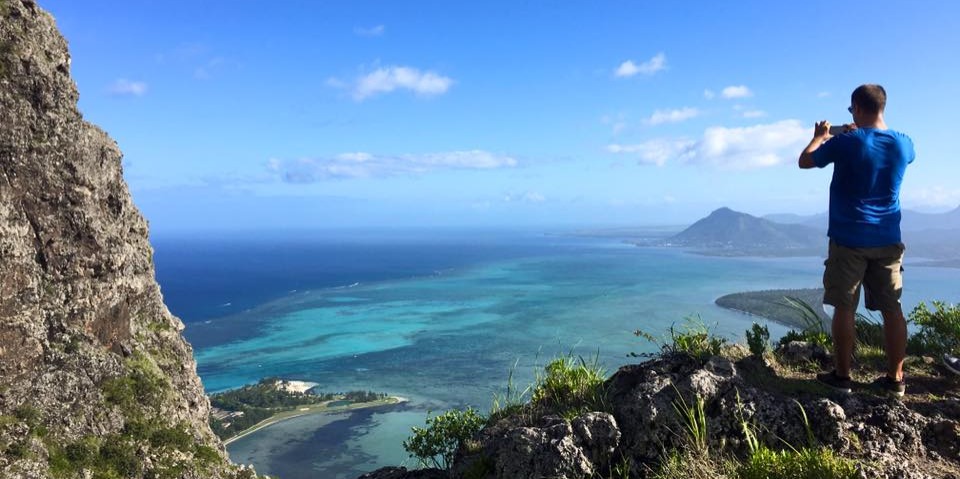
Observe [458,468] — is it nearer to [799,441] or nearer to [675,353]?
[675,353]

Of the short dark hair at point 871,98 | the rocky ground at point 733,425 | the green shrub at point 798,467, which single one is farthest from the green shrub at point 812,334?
the green shrub at point 798,467

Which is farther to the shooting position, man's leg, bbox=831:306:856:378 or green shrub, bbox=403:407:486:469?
green shrub, bbox=403:407:486:469

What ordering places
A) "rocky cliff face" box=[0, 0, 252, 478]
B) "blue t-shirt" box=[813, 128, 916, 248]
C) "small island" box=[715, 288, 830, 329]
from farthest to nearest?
"small island" box=[715, 288, 830, 329], "rocky cliff face" box=[0, 0, 252, 478], "blue t-shirt" box=[813, 128, 916, 248]

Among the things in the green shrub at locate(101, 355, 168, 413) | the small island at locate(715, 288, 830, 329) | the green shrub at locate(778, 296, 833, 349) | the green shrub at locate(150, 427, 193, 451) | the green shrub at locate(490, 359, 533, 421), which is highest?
the green shrub at locate(778, 296, 833, 349)

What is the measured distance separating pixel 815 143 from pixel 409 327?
315 ft

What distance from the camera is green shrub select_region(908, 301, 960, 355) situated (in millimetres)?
6309

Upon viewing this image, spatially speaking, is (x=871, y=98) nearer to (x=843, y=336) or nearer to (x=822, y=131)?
(x=822, y=131)

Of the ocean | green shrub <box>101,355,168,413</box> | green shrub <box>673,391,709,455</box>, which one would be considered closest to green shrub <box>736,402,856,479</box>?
green shrub <box>673,391,709,455</box>

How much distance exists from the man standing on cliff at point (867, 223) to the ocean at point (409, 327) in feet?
44.1

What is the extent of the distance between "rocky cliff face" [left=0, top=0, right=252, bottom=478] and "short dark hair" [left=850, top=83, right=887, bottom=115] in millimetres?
31182

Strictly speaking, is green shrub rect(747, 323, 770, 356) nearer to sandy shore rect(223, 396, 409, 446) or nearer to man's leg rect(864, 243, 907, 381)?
man's leg rect(864, 243, 907, 381)

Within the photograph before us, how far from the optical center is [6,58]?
1235 inches

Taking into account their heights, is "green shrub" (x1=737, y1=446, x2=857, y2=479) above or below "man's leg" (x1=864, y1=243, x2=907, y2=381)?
below

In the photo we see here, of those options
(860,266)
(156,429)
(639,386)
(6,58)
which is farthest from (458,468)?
(6,58)
